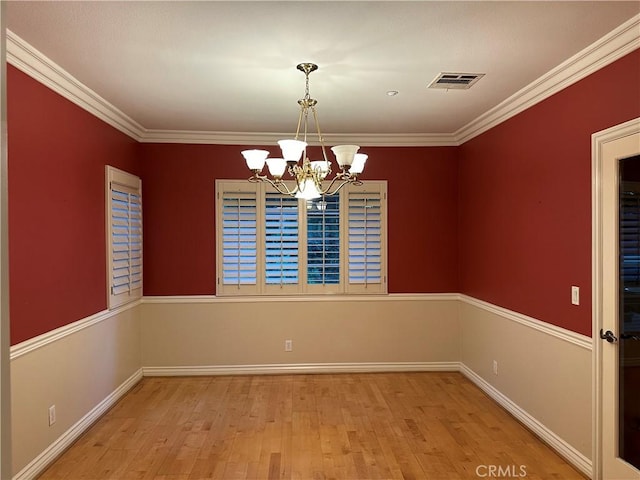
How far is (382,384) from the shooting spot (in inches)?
174

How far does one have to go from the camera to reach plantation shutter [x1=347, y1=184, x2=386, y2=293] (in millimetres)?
4801

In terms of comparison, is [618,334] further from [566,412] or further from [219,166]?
[219,166]

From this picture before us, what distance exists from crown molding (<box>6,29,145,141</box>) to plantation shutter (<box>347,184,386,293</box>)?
2.49 m

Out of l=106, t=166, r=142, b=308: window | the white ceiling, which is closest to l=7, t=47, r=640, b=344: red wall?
l=106, t=166, r=142, b=308: window

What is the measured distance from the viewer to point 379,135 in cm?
475

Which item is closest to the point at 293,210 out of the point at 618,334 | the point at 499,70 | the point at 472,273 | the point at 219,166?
the point at 219,166

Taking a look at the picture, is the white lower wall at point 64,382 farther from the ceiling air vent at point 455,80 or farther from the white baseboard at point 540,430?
the white baseboard at point 540,430

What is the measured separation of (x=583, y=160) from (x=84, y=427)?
4116 mm

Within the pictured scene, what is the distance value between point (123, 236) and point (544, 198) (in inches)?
146

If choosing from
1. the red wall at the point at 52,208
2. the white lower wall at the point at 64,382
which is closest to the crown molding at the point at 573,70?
the red wall at the point at 52,208

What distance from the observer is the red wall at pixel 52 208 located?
8.24 ft

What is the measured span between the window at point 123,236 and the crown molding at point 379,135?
1.75 ft

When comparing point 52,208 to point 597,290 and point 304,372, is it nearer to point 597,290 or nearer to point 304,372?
point 304,372

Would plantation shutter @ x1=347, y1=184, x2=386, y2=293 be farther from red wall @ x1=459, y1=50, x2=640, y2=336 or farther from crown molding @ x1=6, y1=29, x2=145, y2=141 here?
crown molding @ x1=6, y1=29, x2=145, y2=141
